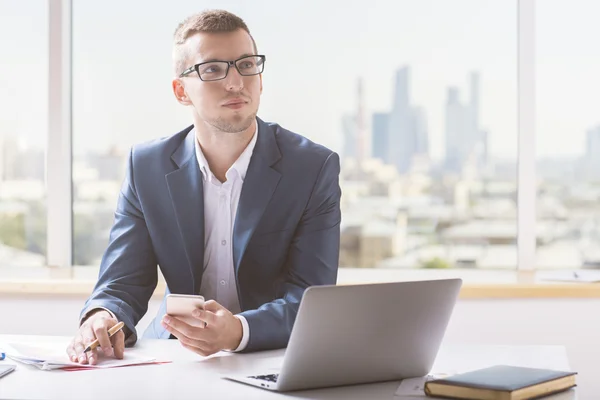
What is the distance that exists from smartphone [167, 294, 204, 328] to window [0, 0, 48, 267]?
7.65ft

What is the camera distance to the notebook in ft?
5.08

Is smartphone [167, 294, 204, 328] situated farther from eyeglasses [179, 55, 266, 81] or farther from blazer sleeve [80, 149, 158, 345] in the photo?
eyeglasses [179, 55, 266, 81]

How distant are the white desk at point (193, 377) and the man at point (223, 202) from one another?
37cm

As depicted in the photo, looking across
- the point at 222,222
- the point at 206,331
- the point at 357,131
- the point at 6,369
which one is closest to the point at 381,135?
the point at 357,131

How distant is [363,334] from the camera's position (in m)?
1.68

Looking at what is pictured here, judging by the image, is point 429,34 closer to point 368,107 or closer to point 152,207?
point 368,107

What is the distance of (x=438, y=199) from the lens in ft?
12.8

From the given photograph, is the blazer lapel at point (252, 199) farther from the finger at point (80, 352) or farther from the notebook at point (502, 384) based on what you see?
the notebook at point (502, 384)

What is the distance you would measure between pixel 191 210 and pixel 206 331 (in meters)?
0.62

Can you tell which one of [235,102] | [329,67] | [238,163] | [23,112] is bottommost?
[238,163]

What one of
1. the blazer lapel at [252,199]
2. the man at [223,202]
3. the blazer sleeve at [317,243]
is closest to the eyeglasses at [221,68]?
the man at [223,202]

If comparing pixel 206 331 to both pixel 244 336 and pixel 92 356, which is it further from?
pixel 92 356

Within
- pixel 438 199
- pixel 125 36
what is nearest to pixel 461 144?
pixel 438 199

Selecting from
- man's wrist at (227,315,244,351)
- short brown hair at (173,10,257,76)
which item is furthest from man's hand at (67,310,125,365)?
short brown hair at (173,10,257,76)
